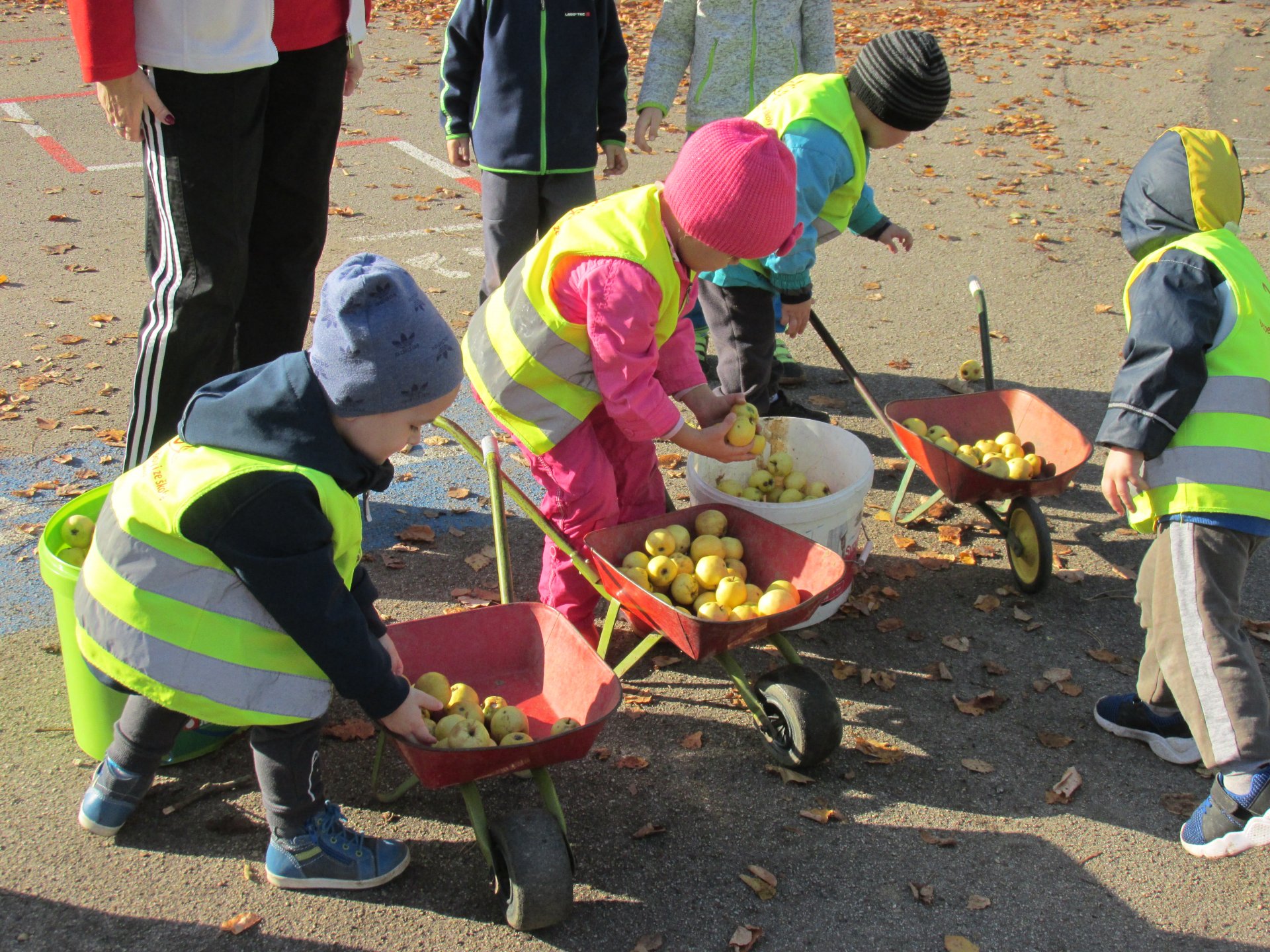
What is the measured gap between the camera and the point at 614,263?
3260 mm

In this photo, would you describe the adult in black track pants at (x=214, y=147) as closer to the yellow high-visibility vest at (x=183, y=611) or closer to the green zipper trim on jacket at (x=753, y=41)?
the yellow high-visibility vest at (x=183, y=611)

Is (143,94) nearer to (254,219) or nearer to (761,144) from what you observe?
(254,219)

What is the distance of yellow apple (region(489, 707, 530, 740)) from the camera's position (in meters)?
2.96

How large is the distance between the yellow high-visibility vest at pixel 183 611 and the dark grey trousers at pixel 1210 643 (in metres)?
2.28

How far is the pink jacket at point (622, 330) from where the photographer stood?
10.6 ft

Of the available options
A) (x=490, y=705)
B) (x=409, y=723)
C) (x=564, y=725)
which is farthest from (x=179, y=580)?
(x=564, y=725)

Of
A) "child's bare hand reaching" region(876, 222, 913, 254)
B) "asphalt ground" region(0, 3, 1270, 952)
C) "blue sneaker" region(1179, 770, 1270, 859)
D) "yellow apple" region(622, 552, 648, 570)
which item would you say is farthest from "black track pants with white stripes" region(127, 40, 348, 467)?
"blue sneaker" region(1179, 770, 1270, 859)

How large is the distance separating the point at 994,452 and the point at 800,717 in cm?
174

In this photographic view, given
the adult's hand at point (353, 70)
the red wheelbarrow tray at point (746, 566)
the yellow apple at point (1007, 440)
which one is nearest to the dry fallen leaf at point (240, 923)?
the red wheelbarrow tray at point (746, 566)

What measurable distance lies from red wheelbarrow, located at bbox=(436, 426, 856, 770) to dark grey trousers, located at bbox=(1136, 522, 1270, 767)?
0.90 metres

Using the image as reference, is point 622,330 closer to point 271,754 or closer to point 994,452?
point 271,754

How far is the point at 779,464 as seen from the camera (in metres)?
4.30

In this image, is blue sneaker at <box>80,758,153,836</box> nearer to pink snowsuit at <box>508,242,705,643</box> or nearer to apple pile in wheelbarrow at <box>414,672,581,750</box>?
apple pile in wheelbarrow at <box>414,672,581,750</box>

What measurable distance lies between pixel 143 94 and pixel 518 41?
209cm
